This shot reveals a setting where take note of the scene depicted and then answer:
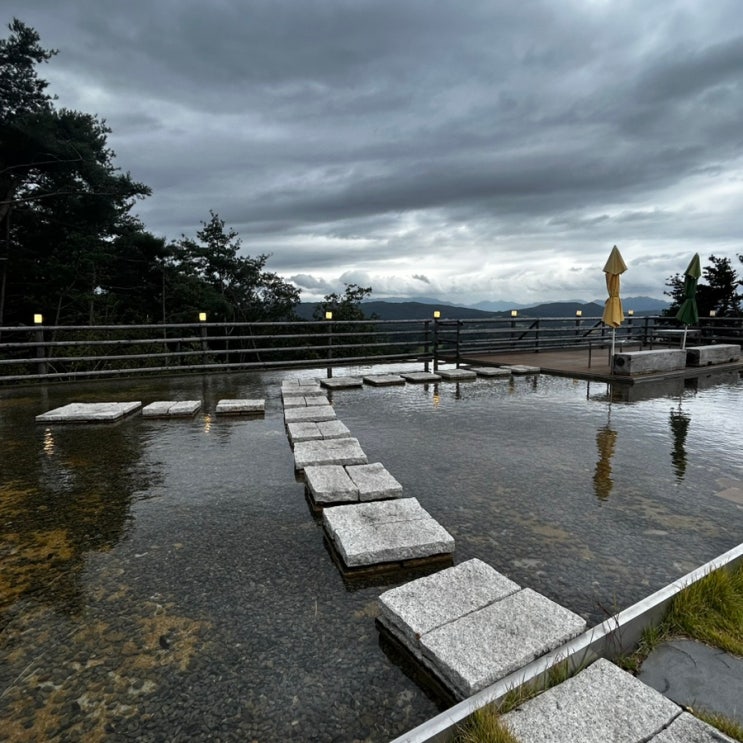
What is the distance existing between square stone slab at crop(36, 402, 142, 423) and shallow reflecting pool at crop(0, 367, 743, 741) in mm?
136

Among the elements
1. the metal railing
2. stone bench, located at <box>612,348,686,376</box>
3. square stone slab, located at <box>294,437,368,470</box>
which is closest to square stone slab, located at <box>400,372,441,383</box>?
the metal railing

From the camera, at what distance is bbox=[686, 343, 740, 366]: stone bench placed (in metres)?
9.21

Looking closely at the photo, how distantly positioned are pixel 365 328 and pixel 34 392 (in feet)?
59.2

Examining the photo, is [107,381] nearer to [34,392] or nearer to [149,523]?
[34,392]

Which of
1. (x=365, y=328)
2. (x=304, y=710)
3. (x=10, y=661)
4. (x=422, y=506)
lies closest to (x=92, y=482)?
(x=10, y=661)

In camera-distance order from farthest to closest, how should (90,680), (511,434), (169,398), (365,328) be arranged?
1. (365,328)
2. (169,398)
3. (511,434)
4. (90,680)

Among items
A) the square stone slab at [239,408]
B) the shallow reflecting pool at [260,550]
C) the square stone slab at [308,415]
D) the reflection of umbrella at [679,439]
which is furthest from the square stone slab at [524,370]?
the square stone slab at [239,408]

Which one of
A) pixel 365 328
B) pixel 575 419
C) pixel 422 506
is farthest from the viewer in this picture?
pixel 365 328

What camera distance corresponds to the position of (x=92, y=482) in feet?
10.8

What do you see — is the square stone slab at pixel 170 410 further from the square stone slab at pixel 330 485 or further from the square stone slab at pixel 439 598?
the square stone slab at pixel 439 598

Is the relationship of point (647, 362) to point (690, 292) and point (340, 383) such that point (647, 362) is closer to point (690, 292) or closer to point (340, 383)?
point (690, 292)

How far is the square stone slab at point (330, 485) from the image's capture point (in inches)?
110

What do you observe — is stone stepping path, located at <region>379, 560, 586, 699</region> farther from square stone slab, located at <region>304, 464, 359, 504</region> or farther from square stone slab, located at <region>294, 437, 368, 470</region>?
square stone slab, located at <region>294, 437, 368, 470</region>

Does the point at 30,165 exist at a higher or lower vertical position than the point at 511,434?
higher
